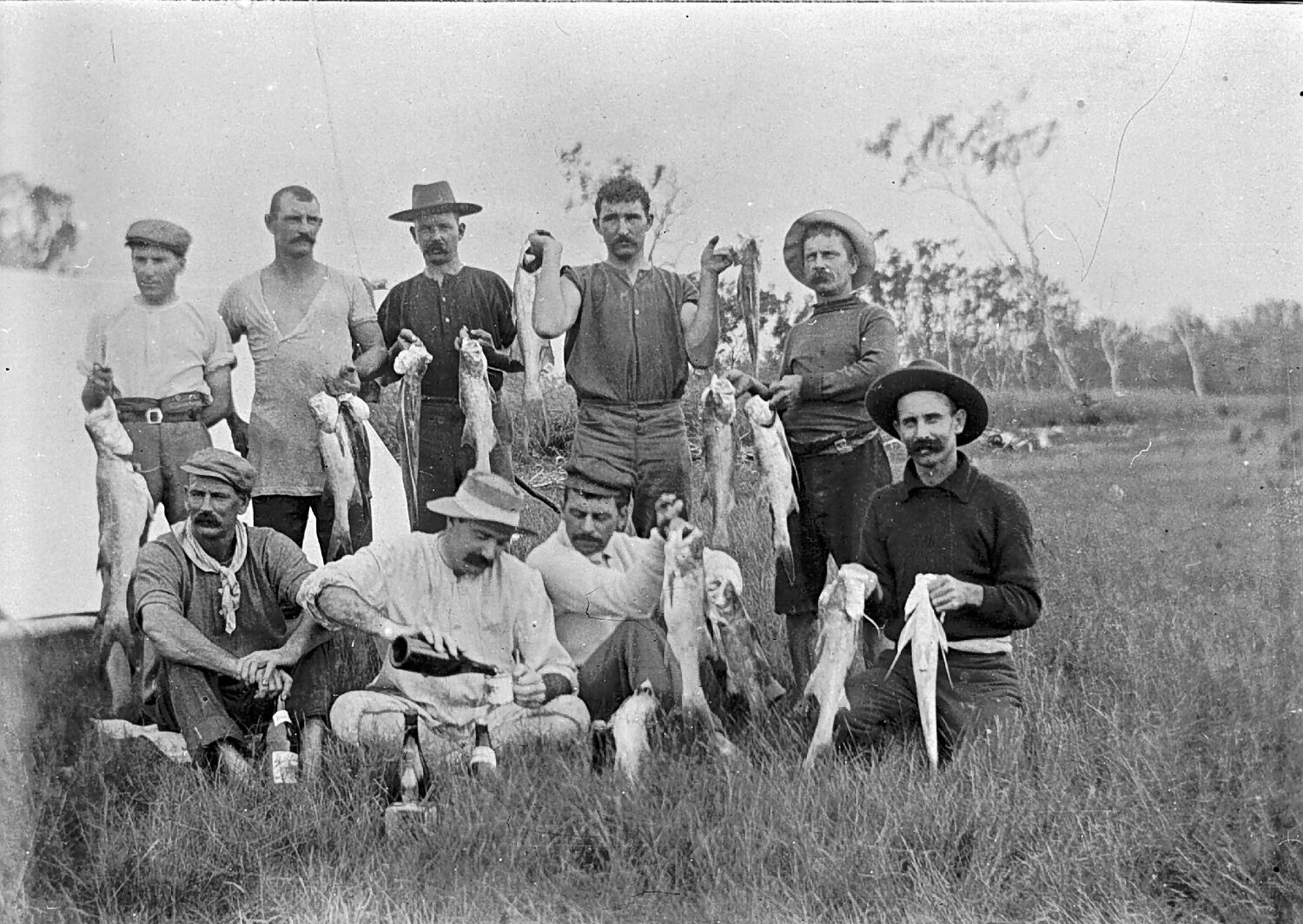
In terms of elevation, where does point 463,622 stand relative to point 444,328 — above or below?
below

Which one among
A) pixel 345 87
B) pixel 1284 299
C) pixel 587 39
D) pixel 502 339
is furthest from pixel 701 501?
pixel 1284 299

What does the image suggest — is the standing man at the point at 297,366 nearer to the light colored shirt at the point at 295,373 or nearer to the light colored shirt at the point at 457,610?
the light colored shirt at the point at 295,373

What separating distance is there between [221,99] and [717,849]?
356 cm

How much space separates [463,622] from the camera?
186 inches

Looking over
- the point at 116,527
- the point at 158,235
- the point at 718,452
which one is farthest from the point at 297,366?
the point at 718,452

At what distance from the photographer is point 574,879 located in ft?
13.9

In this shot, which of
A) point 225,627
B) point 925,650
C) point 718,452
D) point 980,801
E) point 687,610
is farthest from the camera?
point 718,452

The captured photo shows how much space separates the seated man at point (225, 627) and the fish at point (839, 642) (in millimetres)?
1996

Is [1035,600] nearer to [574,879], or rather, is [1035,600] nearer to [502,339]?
[574,879]

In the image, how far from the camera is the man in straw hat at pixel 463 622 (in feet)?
15.2

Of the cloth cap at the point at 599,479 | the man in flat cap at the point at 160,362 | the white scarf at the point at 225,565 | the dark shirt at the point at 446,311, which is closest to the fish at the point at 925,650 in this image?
the cloth cap at the point at 599,479

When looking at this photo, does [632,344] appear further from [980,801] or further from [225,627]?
[980,801]

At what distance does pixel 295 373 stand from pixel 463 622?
4.20 feet

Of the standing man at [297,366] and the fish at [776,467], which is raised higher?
the standing man at [297,366]
